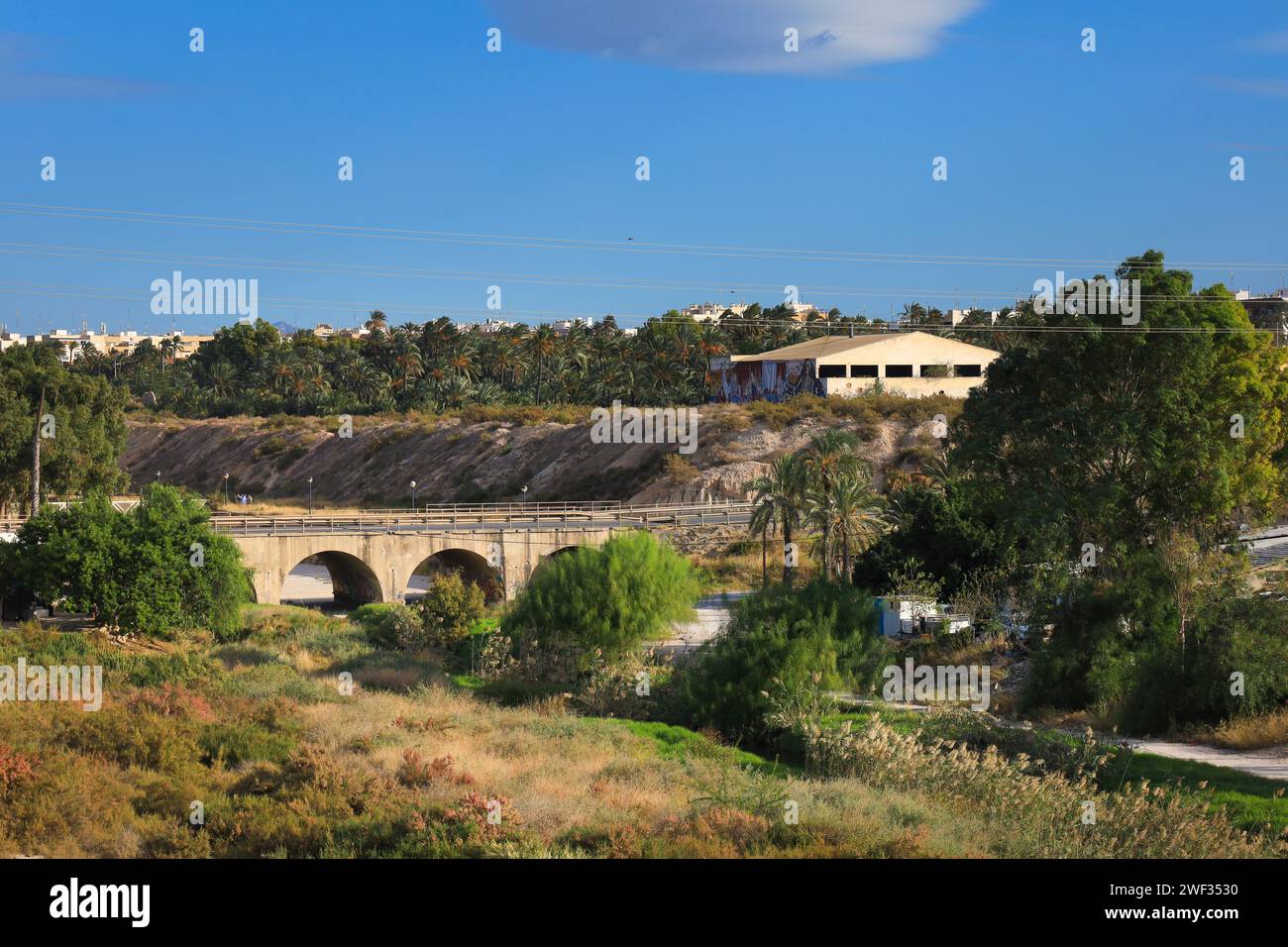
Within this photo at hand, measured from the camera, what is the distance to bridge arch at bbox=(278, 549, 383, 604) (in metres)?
67.6

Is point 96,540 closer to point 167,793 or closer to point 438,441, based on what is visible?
point 167,793

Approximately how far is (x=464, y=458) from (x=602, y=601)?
248 feet

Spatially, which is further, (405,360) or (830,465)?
(405,360)

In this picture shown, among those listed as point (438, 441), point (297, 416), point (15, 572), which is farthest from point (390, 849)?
point (297, 416)

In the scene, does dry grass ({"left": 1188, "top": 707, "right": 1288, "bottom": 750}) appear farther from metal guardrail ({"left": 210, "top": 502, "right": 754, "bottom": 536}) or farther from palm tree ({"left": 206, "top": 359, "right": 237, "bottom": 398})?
palm tree ({"left": 206, "top": 359, "right": 237, "bottom": 398})

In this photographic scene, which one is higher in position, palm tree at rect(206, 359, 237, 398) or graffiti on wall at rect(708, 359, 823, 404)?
palm tree at rect(206, 359, 237, 398)

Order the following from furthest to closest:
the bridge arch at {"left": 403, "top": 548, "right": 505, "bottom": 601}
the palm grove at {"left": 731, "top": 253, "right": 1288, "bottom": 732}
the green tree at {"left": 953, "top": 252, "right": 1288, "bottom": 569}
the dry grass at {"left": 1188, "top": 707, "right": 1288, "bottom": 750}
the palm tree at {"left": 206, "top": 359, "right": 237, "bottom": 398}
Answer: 1. the palm tree at {"left": 206, "top": 359, "right": 237, "bottom": 398}
2. the bridge arch at {"left": 403, "top": 548, "right": 505, "bottom": 601}
3. the green tree at {"left": 953, "top": 252, "right": 1288, "bottom": 569}
4. the palm grove at {"left": 731, "top": 253, "right": 1288, "bottom": 732}
5. the dry grass at {"left": 1188, "top": 707, "right": 1288, "bottom": 750}

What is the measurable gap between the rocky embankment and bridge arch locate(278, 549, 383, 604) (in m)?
26.5

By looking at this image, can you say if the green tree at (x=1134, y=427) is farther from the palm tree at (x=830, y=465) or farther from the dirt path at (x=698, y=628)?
the palm tree at (x=830, y=465)

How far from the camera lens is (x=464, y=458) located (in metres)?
118

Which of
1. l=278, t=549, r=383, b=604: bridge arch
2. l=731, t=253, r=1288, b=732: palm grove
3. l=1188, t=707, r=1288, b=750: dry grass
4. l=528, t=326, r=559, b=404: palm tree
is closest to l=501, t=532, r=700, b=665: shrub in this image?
l=731, t=253, r=1288, b=732: palm grove

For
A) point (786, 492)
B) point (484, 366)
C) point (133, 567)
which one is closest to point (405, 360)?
point (484, 366)

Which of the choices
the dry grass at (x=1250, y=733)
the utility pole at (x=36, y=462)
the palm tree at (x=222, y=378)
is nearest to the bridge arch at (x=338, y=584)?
the utility pole at (x=36, y=462)

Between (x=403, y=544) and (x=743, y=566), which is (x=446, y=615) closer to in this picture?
(x=403, y=544)
